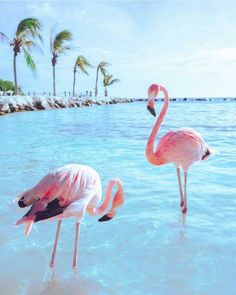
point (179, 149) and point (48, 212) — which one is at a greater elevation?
point (179, 149)

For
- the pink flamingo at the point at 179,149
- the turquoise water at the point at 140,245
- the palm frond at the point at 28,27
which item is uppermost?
the palm frond at the point at 28,27

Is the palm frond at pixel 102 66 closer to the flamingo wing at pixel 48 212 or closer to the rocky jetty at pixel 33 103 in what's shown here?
the rocky jetty at pixel 33 103

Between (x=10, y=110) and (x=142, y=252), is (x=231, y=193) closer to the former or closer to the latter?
(x=142, y=252)

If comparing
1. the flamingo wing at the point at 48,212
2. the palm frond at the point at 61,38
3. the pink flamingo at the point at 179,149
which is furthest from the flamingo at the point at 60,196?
the palm frond at the point at 61,38

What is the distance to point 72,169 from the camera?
2953 millimetres

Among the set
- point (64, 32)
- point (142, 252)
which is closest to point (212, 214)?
point (142, 252)

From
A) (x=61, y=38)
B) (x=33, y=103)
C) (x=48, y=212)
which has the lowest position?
(x=48, y=212)

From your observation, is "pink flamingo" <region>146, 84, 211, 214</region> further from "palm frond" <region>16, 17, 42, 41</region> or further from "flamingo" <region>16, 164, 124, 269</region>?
"palm frond" <region>16, 17, 42, 41</region>

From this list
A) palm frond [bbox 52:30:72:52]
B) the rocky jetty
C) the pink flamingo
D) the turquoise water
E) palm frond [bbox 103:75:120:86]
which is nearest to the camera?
the turquoise water

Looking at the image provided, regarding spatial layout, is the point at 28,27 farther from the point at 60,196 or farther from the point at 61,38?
the point at 60,196

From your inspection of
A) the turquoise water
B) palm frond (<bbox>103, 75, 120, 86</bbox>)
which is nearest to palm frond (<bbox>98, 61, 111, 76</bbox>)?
palm frond (<bbox>103, 75, 120, 86</bbox>)

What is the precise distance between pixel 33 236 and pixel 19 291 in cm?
104

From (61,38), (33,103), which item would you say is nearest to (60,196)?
(33,103)

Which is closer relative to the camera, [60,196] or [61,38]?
[60,196]
